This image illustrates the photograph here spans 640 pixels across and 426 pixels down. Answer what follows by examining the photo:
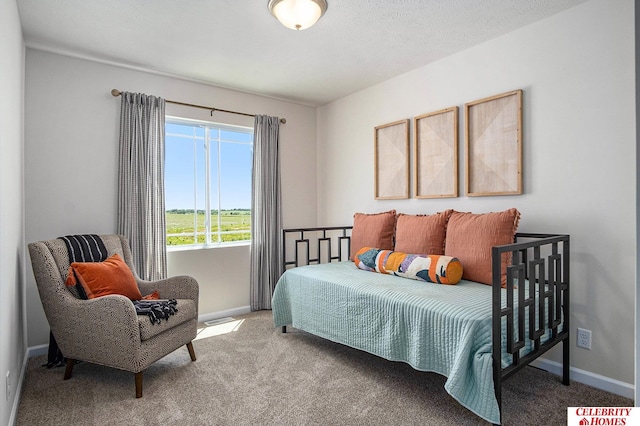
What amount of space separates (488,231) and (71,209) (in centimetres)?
318

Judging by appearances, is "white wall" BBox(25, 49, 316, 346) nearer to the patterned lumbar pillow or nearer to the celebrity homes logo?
the patterned lumbar pillow

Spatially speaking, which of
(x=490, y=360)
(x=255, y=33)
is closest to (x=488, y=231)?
(x=490, y=360)

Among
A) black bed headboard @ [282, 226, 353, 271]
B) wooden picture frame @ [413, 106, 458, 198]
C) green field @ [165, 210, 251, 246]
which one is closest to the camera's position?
wooden picture frame @ [413, 106, 458, 198]

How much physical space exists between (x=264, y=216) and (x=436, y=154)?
6.14 feet

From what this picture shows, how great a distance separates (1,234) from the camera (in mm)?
1681

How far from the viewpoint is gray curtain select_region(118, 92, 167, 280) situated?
123 inches

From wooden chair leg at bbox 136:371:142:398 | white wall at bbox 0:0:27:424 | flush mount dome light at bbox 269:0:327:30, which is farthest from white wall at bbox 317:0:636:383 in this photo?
white wall at bbox 0:0:27:424

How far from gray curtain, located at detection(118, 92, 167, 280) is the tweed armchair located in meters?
0.68

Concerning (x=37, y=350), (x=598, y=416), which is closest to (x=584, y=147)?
(x=598, y=416)

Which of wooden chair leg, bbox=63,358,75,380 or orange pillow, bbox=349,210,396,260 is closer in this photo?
wooden chair leg, bbox=63,358,75,380

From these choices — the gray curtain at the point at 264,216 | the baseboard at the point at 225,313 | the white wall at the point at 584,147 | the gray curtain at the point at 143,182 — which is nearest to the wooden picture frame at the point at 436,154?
the white wall at the point at 584,147

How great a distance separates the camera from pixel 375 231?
328 cm

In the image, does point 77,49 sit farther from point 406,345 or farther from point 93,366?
point 406,345

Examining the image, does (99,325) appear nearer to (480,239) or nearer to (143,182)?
(143,182)
